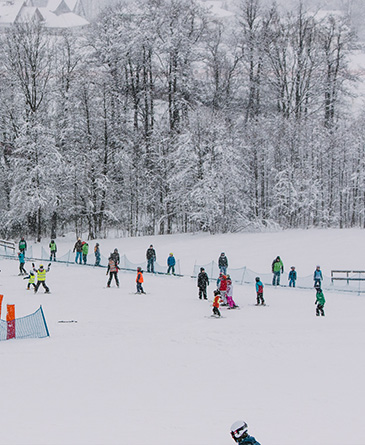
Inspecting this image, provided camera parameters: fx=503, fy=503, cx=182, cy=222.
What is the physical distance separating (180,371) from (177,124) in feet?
116

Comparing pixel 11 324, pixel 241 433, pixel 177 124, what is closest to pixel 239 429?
pixel 241 433

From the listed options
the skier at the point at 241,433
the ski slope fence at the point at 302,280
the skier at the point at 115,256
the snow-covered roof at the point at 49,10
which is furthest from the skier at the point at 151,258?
the snow-covered roof at the point at 49,10

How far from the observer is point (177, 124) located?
145 ft

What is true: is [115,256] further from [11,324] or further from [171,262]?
[11,324]

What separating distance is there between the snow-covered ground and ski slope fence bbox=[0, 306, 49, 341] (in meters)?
0.37

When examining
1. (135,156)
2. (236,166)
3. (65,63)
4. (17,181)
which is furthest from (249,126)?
(17,181)

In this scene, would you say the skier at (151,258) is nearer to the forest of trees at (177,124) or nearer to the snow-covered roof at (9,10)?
the forest of trees at (177,124)

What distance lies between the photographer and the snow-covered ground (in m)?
8.07

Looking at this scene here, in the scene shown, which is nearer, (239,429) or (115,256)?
(239,429)

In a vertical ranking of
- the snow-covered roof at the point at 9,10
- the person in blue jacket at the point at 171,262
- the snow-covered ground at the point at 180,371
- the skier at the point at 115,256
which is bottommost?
the snow-covered ground at the point at 180,371

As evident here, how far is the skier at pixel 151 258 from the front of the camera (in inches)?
1051

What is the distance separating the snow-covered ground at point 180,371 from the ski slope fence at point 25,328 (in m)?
0.37

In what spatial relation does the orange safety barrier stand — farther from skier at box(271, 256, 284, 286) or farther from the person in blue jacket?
skier at box(271, 256, 284, 286)

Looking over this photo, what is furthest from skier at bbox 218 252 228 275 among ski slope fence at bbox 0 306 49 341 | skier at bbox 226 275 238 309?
ski slope fence at bbox 0 306 49 341
